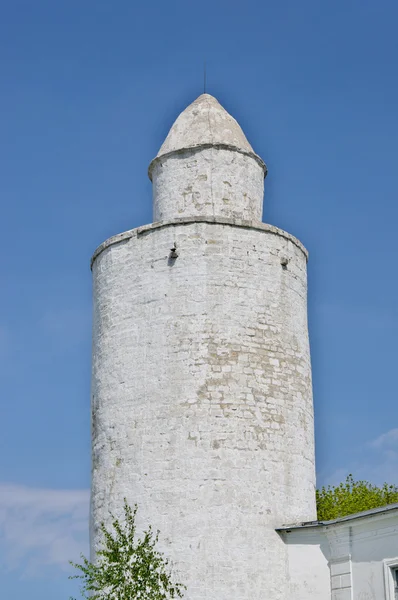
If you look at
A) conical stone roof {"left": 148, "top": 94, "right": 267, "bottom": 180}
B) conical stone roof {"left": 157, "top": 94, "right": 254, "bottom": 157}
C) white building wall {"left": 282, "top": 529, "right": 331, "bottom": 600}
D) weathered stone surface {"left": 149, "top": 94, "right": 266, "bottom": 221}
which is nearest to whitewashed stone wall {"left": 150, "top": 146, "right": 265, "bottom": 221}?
weathered stone surface {"left": 149, "top": 94, "right": 266, "bottom": 221}

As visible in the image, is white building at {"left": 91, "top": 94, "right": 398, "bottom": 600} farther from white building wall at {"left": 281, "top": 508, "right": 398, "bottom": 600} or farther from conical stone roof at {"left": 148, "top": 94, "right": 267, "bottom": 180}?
conical stone roof at {"left": 148, "top": 94, "right": 267, "bottom": 180}

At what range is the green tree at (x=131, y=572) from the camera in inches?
736

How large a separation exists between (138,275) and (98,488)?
481 centimetres

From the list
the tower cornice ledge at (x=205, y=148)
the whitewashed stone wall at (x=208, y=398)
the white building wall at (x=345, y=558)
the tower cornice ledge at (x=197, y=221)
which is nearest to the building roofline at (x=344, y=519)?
the white building wall at (x=345, y=558)

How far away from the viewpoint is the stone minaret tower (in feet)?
64.6

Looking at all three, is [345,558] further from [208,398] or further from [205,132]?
[205,132]

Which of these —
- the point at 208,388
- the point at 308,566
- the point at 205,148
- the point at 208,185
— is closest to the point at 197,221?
the point at 208,185

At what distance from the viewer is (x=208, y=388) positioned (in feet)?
67.1

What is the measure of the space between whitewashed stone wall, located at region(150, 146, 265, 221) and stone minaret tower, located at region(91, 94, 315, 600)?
53 millimetres

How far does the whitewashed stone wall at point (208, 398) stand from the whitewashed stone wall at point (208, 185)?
53.2 inches

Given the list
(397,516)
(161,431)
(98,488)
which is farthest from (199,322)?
(397,516)

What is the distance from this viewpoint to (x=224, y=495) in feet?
65.1

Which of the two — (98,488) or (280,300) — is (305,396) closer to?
(280,300)

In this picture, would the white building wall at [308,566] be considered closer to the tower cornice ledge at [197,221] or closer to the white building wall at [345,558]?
the white building wall at [345,558]
